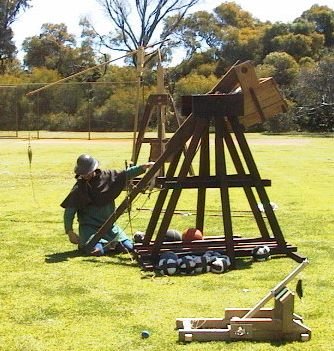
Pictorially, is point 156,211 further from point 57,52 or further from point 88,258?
point 57,52

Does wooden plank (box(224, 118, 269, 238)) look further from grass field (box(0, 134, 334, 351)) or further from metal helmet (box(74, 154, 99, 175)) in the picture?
metal helmet (box(74, 154, 99, 175))

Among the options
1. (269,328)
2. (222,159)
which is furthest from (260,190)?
(269,328)

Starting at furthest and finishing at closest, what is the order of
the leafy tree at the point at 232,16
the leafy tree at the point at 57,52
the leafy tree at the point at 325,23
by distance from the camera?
the leafy tree at the point at 232,16, the leafy tree at the point at 325,23, the leafy tree at the point at 57,52

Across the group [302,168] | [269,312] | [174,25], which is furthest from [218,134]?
[174,25]

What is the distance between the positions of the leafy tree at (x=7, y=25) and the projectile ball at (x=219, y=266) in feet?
197

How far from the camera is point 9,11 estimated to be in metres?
65.4

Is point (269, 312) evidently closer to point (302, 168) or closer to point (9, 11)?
point (302, 168)

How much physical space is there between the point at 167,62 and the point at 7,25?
18151 mm

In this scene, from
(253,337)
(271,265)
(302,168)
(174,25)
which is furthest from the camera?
(174,25)

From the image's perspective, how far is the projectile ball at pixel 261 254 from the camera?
773cm

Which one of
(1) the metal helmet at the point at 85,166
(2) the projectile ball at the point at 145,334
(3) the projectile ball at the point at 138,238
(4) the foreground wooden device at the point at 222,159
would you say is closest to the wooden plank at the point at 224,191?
(4) the foreground wooden device at the point at 222,159

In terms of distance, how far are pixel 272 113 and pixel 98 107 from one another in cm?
2919

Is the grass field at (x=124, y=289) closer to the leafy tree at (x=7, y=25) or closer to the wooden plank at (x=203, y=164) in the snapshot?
the wooden plank at (x=203, y=164)

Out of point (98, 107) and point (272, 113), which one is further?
point (98, 107)
